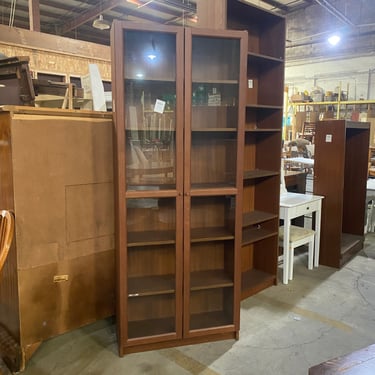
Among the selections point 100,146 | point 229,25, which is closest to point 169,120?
point 100,146

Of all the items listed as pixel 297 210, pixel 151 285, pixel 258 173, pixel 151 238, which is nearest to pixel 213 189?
pixel 151 238

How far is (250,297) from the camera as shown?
10.2 feet

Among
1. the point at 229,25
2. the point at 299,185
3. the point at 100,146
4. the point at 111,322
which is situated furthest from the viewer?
the point at 299,185

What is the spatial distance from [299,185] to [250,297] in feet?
6.32

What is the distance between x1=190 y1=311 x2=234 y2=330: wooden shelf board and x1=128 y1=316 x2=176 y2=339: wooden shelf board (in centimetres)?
15

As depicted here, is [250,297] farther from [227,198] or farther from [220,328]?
[227,198]

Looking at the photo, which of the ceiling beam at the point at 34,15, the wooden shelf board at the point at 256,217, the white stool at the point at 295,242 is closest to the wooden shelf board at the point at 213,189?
the wooden shelf board at the point at 256,217

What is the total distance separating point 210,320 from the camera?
8.30ft

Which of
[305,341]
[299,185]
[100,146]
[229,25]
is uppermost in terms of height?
[229,25]

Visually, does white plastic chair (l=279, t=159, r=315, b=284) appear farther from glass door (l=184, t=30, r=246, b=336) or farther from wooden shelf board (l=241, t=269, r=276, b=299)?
glass door (l=184, t=30, r=246, b=336)

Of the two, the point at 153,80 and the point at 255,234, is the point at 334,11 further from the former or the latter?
the point at 153,80

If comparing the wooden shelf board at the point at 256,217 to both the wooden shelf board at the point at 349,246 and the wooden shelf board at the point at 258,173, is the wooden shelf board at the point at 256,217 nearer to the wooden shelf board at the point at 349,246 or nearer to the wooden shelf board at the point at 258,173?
the wooden shelf board at the point at 258,173

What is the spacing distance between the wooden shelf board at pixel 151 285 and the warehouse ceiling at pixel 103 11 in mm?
4975

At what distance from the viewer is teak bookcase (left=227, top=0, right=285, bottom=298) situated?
3.03 metres
